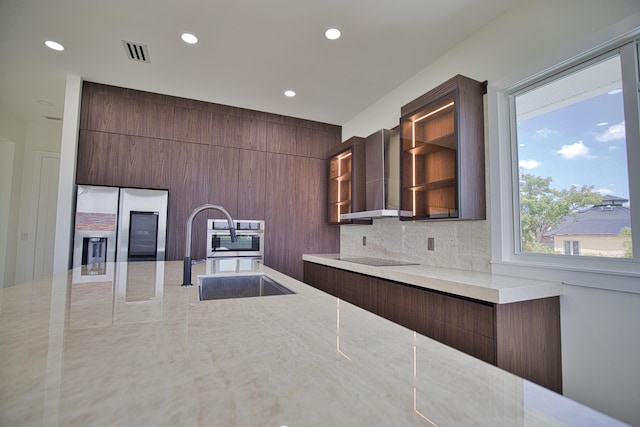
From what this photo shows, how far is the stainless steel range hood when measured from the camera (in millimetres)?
3121

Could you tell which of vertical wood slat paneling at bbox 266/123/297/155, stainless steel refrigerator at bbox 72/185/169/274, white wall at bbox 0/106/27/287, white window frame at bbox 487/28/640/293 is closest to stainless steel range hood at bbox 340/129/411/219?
white window frame at bbox 487/28/640/293

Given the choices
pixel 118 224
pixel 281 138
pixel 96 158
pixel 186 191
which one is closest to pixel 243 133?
pixel 281 138

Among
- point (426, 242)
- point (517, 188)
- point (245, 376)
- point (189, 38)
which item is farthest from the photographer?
point (426, 242)

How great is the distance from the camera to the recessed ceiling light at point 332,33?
2.50 m

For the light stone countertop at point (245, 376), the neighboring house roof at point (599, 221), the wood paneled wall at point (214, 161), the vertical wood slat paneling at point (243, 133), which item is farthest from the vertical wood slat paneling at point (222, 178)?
the neighboring house roof at point (599, 221)

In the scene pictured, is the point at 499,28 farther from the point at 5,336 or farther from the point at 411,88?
the point at 5,336

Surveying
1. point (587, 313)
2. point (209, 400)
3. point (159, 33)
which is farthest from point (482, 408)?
point (159, 33)

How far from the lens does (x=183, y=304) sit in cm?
107

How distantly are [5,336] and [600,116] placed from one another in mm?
2670

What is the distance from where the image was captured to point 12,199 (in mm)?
4477

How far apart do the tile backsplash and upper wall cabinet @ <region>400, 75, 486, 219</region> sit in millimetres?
203

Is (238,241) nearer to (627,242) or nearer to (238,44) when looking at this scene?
(238,44)

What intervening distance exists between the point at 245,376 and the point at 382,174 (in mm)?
2948

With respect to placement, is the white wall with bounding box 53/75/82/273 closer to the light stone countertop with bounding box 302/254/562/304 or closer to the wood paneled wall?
the wood paneled wall
